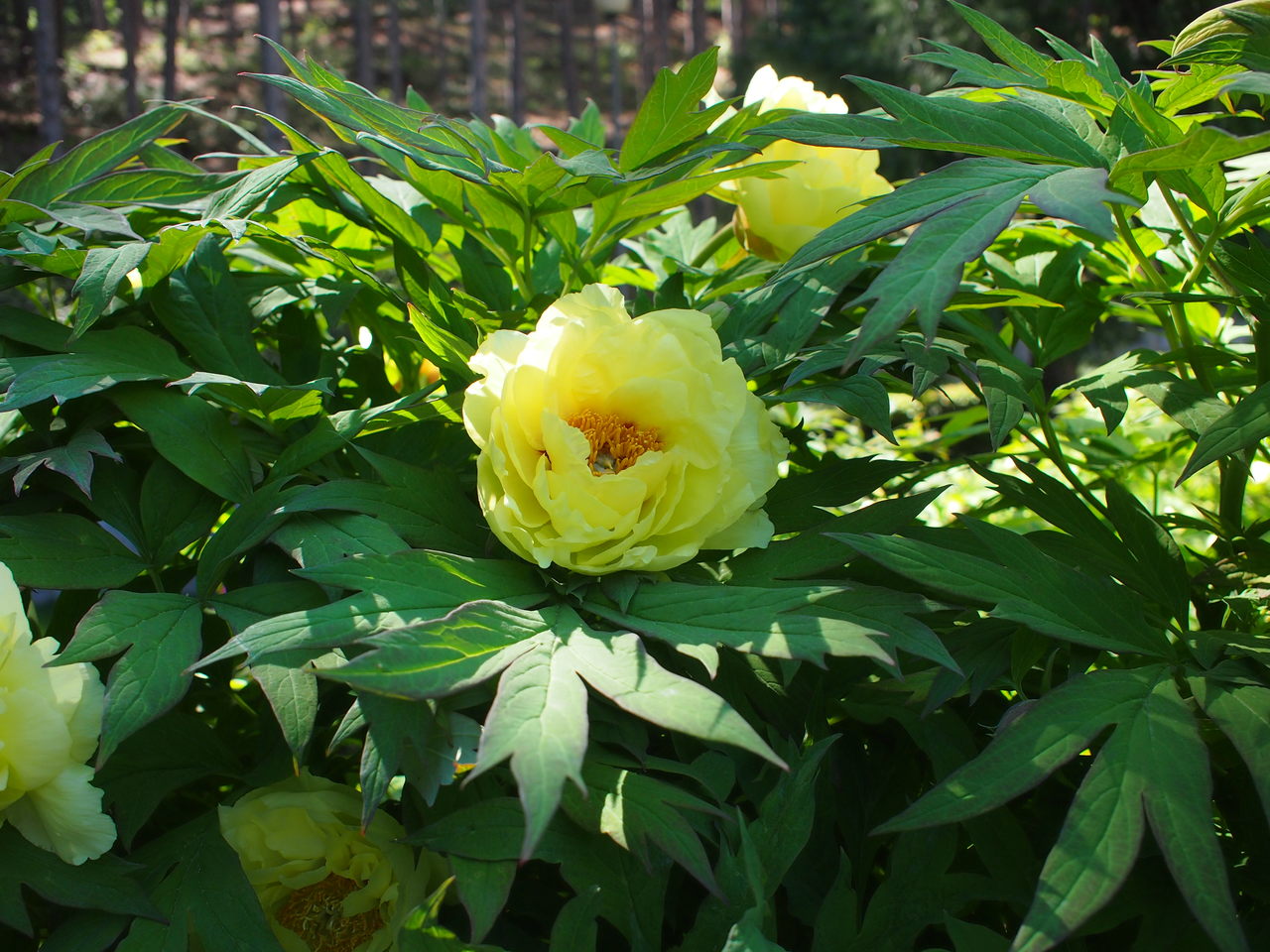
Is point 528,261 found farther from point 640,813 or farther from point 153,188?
point 640,813

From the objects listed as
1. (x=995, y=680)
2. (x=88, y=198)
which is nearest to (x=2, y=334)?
(x=88, y=198)

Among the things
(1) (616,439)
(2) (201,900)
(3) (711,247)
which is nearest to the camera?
(2) (201,900)

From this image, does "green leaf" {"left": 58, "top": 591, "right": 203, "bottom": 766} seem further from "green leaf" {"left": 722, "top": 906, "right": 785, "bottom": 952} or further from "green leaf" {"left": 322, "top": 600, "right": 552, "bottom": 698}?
"green leaf" {"left": 722, "top": 906, "right": 785, "bottom": 952}

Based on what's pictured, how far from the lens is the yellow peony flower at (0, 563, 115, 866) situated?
1.92 feet

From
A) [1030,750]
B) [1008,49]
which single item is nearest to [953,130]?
[1008,49]

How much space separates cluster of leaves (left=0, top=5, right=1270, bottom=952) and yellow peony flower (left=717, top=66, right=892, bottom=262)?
5cm

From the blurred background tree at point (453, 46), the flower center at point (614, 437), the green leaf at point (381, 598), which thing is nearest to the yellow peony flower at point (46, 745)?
the green leaf at point (381, 598)

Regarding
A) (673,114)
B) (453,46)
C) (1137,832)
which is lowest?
(453,46)

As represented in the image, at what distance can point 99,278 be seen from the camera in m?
0.71

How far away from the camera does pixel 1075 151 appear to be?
0.64 metres

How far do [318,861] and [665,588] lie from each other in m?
0.30

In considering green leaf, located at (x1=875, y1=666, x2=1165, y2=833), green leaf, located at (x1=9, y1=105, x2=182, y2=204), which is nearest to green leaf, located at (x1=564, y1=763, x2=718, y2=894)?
green leaf, located at (x1=875, y1=666, x2=1165, y2=833)

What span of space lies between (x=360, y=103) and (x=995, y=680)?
24.4 inches

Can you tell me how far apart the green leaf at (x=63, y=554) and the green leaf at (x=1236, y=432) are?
2.36 feet
